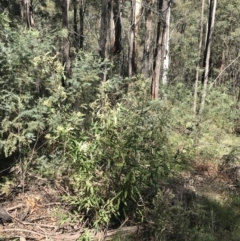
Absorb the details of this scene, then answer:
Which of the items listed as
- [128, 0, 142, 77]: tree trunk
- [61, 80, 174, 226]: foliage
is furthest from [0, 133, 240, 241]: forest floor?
[128, 0, 142, 77]: tree trunk

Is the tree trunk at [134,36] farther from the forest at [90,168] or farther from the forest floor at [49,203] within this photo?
the forest floor at [49,203]

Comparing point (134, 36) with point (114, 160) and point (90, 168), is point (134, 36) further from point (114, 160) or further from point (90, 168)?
point (90, 168)

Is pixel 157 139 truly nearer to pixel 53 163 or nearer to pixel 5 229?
pixel 53 163

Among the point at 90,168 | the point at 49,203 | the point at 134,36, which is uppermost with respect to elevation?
the point at 134,36

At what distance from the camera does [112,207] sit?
4.28m

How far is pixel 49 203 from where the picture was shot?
5.16 meters

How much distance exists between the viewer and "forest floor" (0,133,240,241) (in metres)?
4.46

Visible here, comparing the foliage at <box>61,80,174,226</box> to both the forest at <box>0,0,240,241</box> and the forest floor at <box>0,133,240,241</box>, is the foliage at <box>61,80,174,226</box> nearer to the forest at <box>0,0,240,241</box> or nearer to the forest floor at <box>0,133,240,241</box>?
the forest at <box>0,0,240,241</box>

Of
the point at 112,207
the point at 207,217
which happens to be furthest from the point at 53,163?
the point at 207,217

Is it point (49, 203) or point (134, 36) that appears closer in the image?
point (49, 203)

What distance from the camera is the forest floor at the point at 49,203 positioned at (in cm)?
446

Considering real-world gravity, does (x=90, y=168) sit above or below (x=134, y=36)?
below

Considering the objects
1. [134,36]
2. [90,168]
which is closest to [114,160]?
[90,168]

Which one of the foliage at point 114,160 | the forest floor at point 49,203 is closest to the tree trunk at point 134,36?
the forest floor at point 49,203
